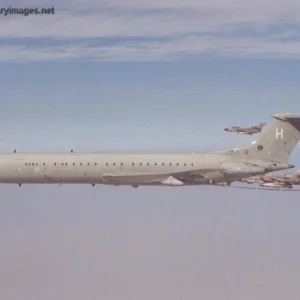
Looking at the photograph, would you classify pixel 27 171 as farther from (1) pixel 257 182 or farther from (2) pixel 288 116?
(1) pixel 257 182

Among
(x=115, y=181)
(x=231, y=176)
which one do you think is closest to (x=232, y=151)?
(x=231, y=176)

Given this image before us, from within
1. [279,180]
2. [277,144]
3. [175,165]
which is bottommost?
[279,180]

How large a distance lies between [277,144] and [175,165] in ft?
30.4

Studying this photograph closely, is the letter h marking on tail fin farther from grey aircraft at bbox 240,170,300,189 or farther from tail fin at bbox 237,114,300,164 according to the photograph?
grey aircraft at bbox 240,170,300,189

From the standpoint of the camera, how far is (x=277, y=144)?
59.1m

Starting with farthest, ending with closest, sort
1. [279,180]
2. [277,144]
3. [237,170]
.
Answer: [279,180]
[277,144]
[237,170]

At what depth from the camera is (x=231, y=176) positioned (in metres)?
58.5

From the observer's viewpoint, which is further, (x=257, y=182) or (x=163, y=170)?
(x=257, y=182)

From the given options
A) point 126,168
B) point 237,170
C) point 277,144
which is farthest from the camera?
point 277,144

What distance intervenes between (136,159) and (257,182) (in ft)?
76.2

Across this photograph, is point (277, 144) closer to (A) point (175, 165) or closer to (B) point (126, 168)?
(A) point (175, 165)

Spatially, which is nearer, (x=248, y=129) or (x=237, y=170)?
(x=237, y=170)

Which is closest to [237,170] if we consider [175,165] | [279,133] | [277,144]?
[277,144]

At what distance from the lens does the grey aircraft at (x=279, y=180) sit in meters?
75.0
